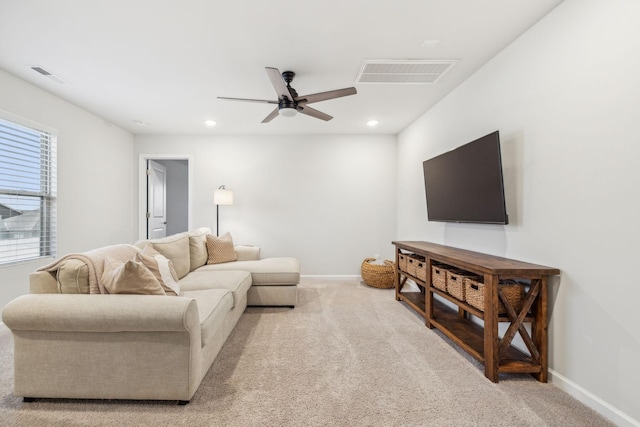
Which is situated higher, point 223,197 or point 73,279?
point 223,197

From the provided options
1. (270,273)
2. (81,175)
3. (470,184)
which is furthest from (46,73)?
(470,184)

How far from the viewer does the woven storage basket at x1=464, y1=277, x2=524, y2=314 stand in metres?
1.93

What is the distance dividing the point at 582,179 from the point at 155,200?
5.77 metres

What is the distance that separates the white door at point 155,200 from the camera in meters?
4.95

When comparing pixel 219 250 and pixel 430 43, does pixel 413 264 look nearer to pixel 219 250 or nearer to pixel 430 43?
pixel 430 43

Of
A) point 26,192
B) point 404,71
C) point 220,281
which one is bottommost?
point 220,281

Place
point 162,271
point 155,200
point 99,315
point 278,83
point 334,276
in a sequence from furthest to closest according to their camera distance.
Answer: point 155,200
point 334,276
point 278,83
point 162,271
point 99,315

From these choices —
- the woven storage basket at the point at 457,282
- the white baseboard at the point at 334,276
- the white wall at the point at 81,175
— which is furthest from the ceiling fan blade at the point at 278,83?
the white baseboard at the point at 334,276

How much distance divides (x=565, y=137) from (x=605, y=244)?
697 millimetres

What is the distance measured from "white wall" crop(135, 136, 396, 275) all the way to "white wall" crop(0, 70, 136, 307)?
76 centimetres

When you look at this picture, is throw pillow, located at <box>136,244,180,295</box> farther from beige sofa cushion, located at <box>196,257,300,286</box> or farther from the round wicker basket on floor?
the round wicker basket on floor

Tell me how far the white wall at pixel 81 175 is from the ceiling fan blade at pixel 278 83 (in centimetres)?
263

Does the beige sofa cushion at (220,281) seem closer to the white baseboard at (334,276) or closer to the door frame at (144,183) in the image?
the white baseboard at (334,276)

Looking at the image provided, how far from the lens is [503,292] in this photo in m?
1.92
